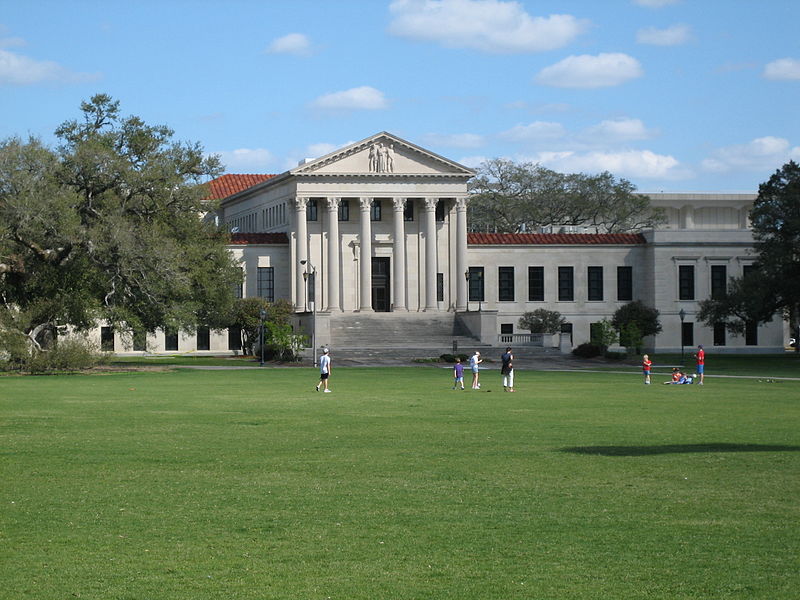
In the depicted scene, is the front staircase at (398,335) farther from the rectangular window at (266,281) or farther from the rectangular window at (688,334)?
the rectangular window at (688,334)

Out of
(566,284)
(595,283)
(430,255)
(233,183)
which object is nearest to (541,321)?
(566,284)

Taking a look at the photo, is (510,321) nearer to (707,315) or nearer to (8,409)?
(707,315)

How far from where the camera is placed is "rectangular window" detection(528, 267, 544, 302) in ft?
336

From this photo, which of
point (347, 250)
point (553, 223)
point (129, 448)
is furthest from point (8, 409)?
point (553, 223)

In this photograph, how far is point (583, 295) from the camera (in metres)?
103

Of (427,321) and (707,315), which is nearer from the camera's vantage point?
(707,315)

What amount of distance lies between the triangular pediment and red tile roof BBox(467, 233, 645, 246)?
6.70m

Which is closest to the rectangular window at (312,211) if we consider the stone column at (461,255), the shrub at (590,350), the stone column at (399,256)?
the stone column at (399,256)

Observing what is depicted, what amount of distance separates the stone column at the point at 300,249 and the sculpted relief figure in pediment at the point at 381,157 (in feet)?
19.1

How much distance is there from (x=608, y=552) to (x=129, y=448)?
11.6 meters

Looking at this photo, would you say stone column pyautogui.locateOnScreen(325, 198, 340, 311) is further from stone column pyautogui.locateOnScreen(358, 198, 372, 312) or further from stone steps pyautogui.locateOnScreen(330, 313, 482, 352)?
stone steps pyautogui.locateOnScreen(330, 313, 482, 352)

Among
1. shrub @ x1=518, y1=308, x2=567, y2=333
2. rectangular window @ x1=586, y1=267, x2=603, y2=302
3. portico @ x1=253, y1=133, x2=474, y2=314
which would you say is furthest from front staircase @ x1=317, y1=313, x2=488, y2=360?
rectangular window @ x1=586, y1=267, x2=603, y2=302

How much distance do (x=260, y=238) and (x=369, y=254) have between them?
876cm

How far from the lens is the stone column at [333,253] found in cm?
9619
